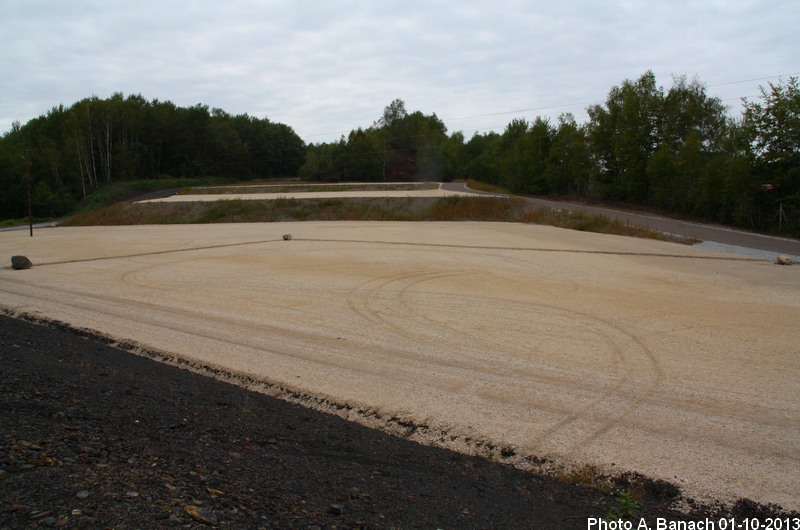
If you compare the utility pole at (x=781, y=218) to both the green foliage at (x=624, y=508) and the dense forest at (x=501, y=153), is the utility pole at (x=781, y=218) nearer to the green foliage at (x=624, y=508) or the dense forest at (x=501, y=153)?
the dense forest at (x=501, y=153)

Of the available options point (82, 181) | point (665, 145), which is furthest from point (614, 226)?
point (82, 181)

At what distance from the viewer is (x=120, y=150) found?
294ft

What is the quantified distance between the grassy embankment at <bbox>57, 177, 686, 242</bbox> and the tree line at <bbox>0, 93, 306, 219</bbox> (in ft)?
112

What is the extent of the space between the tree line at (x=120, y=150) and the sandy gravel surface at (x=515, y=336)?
7059cm

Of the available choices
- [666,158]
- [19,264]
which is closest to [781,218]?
[666,158]

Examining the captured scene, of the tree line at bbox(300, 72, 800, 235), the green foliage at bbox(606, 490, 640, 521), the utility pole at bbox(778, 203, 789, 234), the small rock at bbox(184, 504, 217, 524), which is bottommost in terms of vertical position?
the green foliage at bbox(606, 490, 640, 521)

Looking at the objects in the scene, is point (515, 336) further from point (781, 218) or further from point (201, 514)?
point (781, 218)

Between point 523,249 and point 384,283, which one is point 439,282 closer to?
point 384,283

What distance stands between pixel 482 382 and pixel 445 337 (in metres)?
2.31

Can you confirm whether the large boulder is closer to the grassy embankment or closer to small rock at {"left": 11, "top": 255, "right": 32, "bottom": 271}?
small rock at {"left": 11, "top": 255, "right": 32, "bottom": 271}

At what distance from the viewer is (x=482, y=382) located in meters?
8.01

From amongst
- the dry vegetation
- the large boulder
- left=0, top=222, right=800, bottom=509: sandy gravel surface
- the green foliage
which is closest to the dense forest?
the dry vegetation

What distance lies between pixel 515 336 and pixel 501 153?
81.2 metres

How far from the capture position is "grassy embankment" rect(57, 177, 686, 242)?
40125 millimetres
